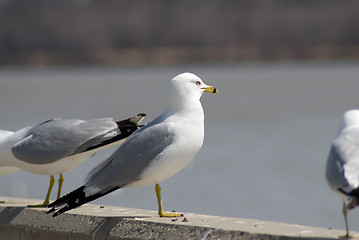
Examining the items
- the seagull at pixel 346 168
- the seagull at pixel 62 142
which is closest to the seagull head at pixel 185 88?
the seagull at pixel 62 142

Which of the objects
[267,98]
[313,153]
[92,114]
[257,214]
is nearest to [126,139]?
[257,214]

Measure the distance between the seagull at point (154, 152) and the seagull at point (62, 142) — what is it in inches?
16.7

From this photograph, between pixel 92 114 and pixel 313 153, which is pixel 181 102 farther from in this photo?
pixel 92 114

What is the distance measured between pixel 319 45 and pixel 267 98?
21.4 m

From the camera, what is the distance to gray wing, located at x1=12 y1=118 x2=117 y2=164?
4.74 metres

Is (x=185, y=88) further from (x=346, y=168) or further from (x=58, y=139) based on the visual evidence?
(x=346, y=168)

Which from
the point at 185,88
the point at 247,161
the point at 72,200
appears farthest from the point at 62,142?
the point at 247,161

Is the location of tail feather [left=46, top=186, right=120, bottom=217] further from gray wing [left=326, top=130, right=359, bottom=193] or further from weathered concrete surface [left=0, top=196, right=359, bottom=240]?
gray wing [left=326, top=130, right=359, bottom=193]

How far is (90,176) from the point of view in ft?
14.0

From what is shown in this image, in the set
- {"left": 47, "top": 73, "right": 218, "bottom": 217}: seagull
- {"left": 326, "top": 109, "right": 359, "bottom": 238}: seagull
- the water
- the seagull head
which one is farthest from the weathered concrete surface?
the water

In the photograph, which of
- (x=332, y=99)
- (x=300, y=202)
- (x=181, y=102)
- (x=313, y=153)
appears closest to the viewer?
(x=181, y=102)

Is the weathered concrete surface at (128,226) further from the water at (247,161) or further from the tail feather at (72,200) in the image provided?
the water at (247,161)

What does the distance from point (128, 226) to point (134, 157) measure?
39 cm

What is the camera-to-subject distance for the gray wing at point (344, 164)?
3.36 metres
